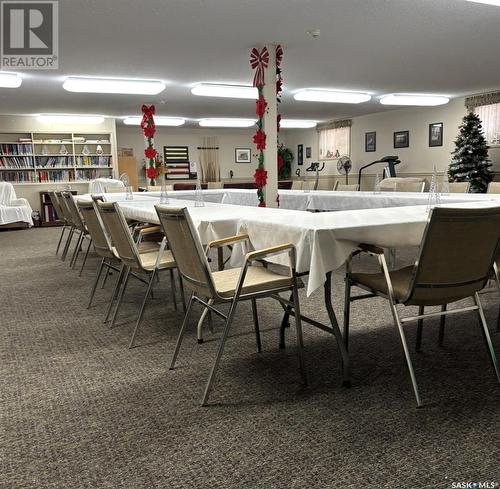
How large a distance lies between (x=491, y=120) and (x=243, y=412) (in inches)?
346

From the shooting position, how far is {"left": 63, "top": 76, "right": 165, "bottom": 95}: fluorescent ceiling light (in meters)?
6.70

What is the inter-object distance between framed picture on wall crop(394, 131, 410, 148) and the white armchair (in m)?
8.16

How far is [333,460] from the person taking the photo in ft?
5.64

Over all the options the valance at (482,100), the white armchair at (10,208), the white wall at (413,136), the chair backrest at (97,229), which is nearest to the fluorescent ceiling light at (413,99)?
the valance at (482,100)

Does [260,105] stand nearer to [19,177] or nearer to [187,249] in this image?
[187,249]

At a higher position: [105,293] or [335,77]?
[335,77]

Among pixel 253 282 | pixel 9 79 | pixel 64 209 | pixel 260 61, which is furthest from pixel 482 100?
pixel 253 282

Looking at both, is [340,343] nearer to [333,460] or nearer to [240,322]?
[333,460]

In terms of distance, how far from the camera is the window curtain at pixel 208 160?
14.7 m

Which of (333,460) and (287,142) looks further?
(287,142)

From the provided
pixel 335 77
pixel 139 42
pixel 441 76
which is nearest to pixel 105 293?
pixel 139 42

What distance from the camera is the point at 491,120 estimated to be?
353 inches

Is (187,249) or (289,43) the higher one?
(289,43)

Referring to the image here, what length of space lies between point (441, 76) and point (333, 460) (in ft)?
22.4
